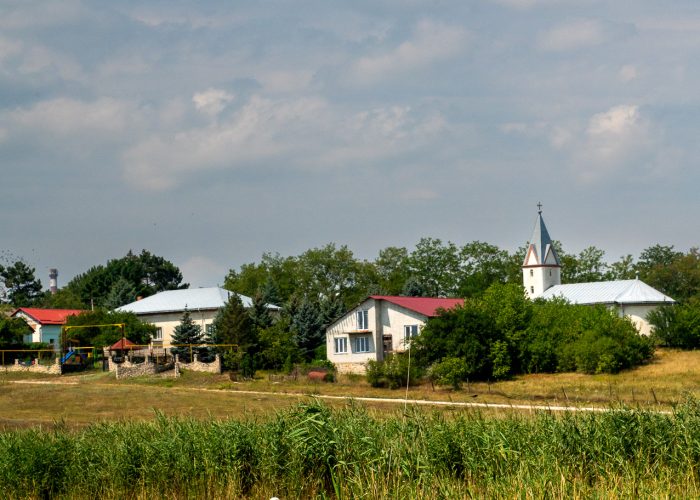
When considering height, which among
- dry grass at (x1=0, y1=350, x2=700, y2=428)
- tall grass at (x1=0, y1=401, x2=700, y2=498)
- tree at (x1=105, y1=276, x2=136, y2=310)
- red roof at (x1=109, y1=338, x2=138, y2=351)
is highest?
tree at (x1=105, y1=276, x2=136, y2=310)

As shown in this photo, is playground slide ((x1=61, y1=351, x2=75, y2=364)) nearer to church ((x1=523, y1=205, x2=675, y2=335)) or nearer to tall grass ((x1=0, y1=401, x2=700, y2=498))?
church ((x1=523, y1=205, x2=675, y2=335))

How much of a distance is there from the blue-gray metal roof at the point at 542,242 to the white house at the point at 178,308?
26.0 metres

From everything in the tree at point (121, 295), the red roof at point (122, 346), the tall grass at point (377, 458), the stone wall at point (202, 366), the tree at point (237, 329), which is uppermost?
the tree at point (121, 295)

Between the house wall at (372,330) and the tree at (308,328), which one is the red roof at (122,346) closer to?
the tree at (308,328)

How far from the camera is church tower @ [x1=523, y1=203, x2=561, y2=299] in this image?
86000 mm

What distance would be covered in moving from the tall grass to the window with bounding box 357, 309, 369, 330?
45.3m

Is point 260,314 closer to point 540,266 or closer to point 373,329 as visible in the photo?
point 373,329

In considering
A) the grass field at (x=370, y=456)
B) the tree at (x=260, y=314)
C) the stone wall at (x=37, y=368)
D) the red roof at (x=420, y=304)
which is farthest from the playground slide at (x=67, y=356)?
the grass field at (x=370, y=456)

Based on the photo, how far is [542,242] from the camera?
8725cm

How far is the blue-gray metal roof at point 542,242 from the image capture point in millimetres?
86312

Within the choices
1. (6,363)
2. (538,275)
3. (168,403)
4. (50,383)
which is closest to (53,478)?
(168,403)

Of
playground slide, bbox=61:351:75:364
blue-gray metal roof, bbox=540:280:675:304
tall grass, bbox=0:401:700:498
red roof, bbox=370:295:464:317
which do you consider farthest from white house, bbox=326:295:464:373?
tall grass, bbox=0:401:700:498

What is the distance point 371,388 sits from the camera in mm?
49938

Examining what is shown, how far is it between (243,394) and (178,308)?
38060 mm
